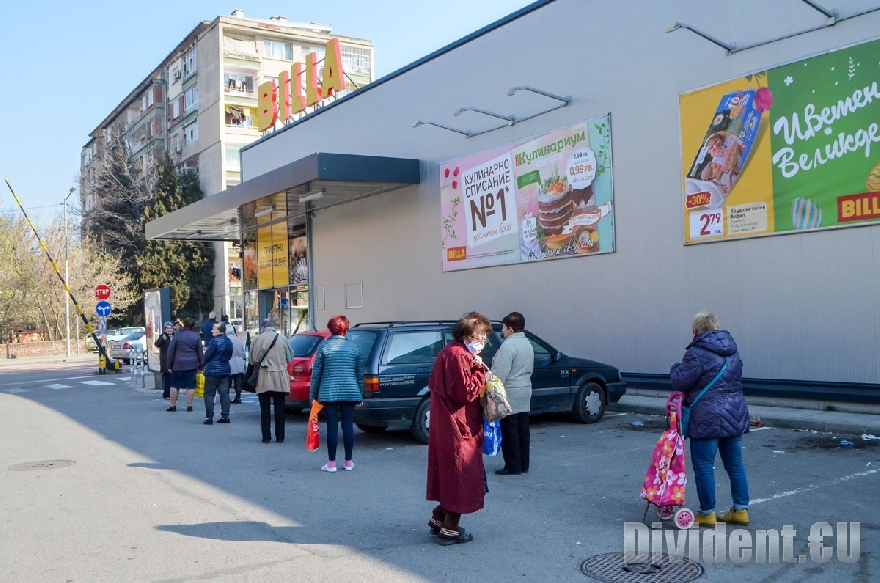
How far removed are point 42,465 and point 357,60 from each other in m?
47.8

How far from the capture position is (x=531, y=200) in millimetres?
18000

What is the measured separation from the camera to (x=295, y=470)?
9539mm

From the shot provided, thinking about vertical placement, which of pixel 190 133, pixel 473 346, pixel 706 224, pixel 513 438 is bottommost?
pixel 513 438

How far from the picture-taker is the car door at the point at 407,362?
11016mm

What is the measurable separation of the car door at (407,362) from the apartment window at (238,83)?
1653 inches

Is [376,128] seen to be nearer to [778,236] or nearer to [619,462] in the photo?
[778,236]

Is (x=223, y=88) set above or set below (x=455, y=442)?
above

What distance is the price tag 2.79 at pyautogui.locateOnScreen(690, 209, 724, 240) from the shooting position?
14.0 m

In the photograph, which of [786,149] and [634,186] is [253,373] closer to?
[634,186]

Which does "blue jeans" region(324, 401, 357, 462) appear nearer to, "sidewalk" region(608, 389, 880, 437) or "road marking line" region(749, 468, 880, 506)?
"road marking line" region(749, 468, 880, 506)

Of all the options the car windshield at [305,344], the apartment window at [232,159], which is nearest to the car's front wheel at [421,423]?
the car windshield at [305,344]

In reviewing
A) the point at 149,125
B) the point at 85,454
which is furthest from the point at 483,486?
the point at 149,125

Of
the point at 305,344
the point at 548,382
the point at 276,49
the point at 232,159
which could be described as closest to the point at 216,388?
the point at 305,344

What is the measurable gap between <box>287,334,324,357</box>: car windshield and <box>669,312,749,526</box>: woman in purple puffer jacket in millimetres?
8154
